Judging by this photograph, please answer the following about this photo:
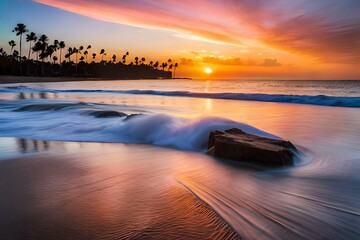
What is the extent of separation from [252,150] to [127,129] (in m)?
4.32

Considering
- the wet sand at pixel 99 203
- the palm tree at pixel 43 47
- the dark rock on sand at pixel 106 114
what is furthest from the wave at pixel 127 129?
the palm tree at pixel 43 47

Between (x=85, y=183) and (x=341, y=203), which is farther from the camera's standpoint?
(x=85, y=183)

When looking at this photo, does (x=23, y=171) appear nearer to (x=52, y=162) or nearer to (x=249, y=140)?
(x=52, y=162)

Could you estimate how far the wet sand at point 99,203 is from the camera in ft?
8.61

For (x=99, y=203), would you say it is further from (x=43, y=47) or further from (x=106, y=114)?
(x=43, y=47)

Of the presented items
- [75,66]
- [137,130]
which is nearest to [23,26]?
[75,66]

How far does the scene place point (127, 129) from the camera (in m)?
8.46

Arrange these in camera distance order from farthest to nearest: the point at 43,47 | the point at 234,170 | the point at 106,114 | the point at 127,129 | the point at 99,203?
the point at 43,47 < the point at 106,114 < the point at 127,129 < the point at 234,170 < the point at 99,203

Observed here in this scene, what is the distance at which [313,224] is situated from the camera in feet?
9.33

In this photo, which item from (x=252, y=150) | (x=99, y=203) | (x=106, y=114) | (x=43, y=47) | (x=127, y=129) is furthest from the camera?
(x=43, y=47)

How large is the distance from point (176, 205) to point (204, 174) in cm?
131

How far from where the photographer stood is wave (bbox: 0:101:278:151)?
7.26 meters

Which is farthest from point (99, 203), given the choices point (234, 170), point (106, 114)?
point (106, 114)

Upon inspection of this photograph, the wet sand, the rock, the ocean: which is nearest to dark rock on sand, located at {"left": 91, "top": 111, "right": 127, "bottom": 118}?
the ocean
